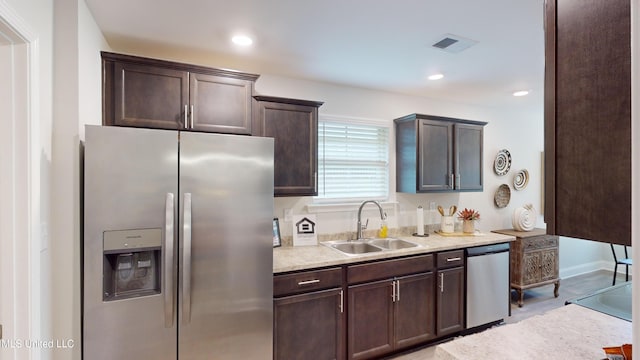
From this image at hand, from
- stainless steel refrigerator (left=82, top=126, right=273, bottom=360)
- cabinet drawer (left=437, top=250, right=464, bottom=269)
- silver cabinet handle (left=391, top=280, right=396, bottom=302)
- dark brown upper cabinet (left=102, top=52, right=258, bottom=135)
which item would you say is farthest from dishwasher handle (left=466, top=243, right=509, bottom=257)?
dark brown upper cabinet (left=102, top=52, right=258, bottom=135)

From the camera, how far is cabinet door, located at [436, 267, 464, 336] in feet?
9.21

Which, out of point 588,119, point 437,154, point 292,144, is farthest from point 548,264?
point 588,119

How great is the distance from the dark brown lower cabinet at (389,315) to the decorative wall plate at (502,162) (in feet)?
7.62

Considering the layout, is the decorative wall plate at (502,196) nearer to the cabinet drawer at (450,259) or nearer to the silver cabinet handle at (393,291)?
the cabinet drawer at (450,259)

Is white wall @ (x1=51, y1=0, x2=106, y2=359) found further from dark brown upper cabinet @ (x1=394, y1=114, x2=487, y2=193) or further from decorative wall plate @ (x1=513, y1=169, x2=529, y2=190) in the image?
decorative wall plate @ (x1=513, y1=169, x2=529, y2=190)

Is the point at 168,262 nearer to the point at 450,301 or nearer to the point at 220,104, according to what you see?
the point at 220,104

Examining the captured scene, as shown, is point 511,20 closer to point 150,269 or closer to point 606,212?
point 606,212

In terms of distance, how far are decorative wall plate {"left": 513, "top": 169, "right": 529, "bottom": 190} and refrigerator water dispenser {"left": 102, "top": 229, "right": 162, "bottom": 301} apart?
4.70 metres

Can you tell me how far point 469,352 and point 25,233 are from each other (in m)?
1.88

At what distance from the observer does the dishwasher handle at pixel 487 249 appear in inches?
118

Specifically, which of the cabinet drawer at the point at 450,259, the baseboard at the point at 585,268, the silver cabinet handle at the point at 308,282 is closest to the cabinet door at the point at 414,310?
the cabinet drawer at the point at 450,259

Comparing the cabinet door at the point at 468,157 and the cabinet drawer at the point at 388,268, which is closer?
the cabinet drawer at the point at 388,268

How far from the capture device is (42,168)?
4.66 ft

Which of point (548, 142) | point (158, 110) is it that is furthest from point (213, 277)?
point (548, 142)
